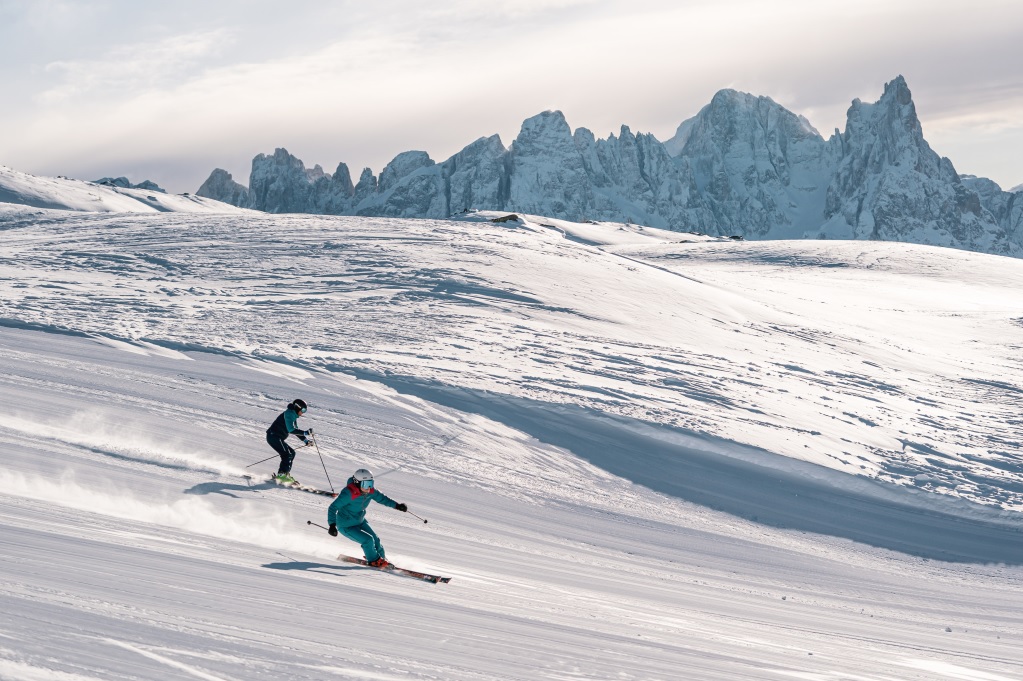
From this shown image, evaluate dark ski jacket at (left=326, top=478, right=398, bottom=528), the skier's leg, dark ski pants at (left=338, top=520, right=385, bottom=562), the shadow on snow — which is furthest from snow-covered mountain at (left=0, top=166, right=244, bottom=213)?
dark ski pants at (left=338, top=520, right=385, bottom=562)

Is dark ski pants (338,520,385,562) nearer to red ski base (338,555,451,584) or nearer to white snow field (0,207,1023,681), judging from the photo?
red ski base (338,555,451,584)

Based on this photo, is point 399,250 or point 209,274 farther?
point 399,250

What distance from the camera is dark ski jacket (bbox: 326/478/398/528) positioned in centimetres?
1004

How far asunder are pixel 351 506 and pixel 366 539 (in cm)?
43

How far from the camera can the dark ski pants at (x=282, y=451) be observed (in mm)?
12680

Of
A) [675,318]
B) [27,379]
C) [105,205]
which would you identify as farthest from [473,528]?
[105,205]

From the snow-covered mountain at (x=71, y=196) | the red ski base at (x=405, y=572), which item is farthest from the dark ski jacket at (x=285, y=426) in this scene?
the snow-covered mountain at (x=71, y=196)

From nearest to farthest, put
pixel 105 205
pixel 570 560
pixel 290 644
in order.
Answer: pixel 290 644 < pixel 570 560 < pixel 105 205

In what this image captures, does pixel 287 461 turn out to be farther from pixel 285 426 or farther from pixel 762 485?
pixel 762 485

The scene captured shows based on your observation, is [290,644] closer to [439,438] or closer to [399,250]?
[439,438]

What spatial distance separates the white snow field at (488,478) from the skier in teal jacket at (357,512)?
41cm

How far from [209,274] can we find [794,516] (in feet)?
65.5

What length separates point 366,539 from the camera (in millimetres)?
9914

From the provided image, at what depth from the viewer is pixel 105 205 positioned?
106 meters
